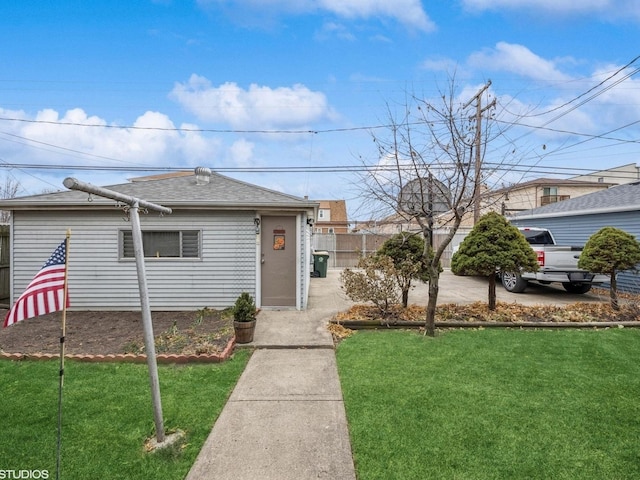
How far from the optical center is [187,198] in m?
7.59

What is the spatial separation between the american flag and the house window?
5.09 metres

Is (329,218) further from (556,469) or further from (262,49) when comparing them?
(556,469)

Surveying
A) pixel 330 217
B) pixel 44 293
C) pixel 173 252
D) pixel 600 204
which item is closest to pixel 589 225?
pixel 600 204

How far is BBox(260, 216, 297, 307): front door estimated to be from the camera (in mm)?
7785

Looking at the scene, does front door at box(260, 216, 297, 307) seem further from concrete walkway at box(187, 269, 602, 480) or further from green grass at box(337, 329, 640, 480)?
green grass at box(337, 329, 640, 480)

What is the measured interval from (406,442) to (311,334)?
3.25 m

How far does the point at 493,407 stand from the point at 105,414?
3.76 meters

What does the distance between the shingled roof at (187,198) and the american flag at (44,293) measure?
15.6ft

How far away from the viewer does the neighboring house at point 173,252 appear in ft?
25.0

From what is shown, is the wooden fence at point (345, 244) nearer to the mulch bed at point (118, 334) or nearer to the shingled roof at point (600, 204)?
the shingled roof at point (600, 204)

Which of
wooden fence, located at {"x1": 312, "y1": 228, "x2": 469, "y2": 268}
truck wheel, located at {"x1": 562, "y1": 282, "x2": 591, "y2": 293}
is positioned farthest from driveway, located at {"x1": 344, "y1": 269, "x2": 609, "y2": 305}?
wooden fence, located at {"x1": 312, "y1": 228, "x2": 469, "y2": 268}

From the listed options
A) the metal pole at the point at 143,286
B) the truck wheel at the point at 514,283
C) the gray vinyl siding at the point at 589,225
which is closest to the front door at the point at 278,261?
the metal pole at the point at 143,286

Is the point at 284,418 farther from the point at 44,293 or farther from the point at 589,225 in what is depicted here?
the point at 589,225

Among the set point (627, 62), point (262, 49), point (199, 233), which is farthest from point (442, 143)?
point (262, 49)
